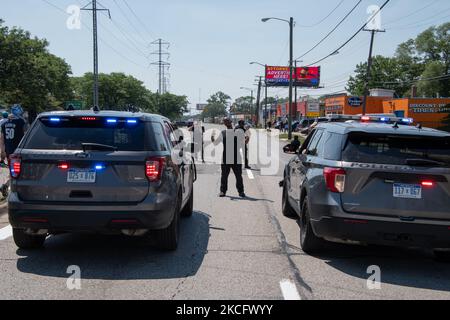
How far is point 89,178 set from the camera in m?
5.60

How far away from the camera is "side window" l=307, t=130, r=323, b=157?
275 inches

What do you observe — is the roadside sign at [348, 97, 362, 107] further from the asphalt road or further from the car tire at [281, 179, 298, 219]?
the asphalt road

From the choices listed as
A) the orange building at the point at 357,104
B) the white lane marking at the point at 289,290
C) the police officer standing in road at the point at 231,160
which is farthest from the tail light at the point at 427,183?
the orange building at the point at 357,104

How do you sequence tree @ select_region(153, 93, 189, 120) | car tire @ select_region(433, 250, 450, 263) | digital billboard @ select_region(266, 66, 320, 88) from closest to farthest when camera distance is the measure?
car tire @ select_region(433, 250, 450, 263) → digital billboard @ select_region(266, 66, 320, 88) → tree @ select_region(153, 93, 189, 120)

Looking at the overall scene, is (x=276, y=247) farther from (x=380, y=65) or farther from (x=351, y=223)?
(x=380, y=65)

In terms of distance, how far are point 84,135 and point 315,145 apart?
3.16 meters

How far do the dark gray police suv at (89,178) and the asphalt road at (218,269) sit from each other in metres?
0.47

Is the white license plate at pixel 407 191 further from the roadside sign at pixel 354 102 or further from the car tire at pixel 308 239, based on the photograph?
the roadside sign at pixel 354 102

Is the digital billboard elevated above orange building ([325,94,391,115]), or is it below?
above

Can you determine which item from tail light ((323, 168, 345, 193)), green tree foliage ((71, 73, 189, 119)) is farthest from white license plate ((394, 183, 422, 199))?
green tree foliage ((71, 73, 189, 119))

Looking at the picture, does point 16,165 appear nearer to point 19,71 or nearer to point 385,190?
point 385,190

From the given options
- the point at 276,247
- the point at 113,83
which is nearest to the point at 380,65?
the point at 113,83

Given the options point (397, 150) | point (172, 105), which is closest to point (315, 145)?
point (397, 150)

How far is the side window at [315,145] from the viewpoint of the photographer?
7.00 m
